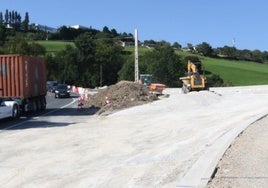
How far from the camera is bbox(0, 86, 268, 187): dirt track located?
10.9m

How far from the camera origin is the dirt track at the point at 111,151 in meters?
10.9

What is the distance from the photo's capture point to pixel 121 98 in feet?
126

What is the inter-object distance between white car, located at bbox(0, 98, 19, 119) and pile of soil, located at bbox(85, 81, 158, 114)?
6.26 metres

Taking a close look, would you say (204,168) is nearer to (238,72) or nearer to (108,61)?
(238,72)

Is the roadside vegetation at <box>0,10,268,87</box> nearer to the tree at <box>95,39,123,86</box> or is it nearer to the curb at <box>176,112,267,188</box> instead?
the tree at <box>95,39,123,86</box>

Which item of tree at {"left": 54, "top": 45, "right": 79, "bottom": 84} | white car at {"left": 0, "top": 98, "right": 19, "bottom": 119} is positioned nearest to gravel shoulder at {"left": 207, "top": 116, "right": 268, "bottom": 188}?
white car at {"left": 0, "top": 98, "right": 19, "bottom": 119}

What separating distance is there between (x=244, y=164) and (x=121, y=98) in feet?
92.0

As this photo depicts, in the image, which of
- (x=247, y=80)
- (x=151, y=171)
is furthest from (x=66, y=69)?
(x=151, y=171)

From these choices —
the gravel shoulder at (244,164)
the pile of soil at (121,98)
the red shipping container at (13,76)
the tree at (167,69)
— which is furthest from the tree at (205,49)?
the gravel shoulder at (244,164)

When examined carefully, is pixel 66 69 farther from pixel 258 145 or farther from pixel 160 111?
pixel 258 145

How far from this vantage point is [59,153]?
604 inches

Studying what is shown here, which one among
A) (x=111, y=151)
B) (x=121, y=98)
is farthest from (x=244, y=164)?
(x=121, y=98)

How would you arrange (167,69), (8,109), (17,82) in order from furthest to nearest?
(167,69), (17,82), (8,109)

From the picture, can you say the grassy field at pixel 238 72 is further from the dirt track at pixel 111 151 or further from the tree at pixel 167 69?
the dirt track at pixel 111 151
